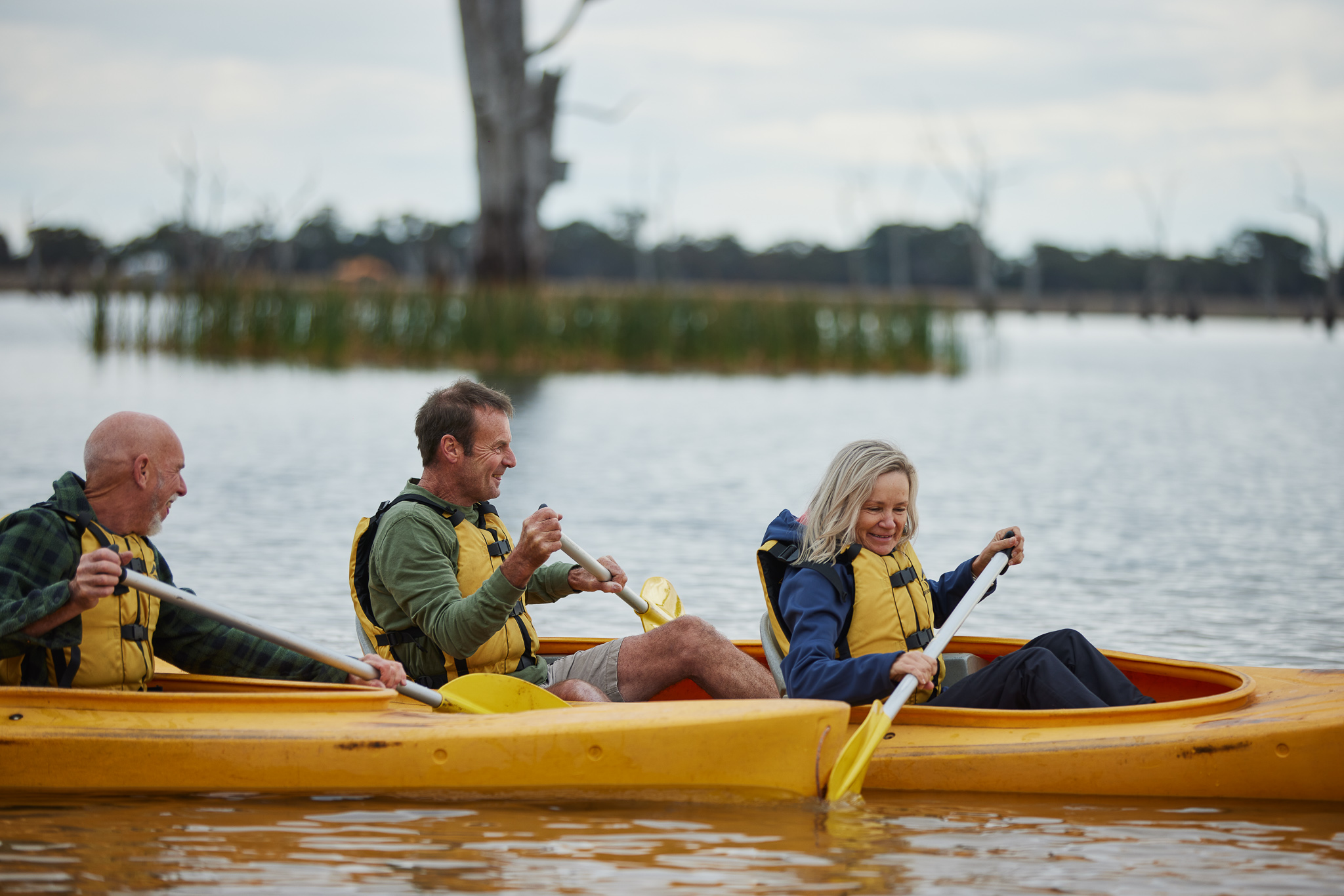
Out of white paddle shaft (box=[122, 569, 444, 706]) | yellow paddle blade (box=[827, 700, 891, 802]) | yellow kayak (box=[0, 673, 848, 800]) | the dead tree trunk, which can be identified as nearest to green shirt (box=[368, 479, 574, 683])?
white paddle shaft (box=[122, 569, 444, 706])

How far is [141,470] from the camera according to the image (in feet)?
10.3

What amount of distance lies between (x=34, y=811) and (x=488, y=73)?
1682cm

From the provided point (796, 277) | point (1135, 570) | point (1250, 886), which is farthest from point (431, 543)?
point (796, 277)

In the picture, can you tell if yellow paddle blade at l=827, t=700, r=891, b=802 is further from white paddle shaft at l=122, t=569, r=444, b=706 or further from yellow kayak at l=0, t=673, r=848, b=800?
white paddle shaft at l=122, t=569, r=444, b=706

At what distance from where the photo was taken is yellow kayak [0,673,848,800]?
3.21 m

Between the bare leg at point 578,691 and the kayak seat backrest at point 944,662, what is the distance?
41 centimetres

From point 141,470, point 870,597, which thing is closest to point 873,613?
point 870,597

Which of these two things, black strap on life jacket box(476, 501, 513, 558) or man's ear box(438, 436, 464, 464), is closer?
man's ear box(438, 436, 464, 464)

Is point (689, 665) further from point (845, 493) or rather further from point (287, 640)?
point (287, 640)

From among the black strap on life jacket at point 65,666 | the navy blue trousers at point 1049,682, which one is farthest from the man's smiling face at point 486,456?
the navy blue trousers at point 1049,682

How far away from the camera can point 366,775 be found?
3234 mm

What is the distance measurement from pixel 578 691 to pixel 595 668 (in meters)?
0.14

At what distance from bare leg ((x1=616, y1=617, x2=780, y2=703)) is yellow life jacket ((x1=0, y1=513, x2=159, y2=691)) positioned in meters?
1.11

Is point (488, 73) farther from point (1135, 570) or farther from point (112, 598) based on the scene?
point (112, 598)
